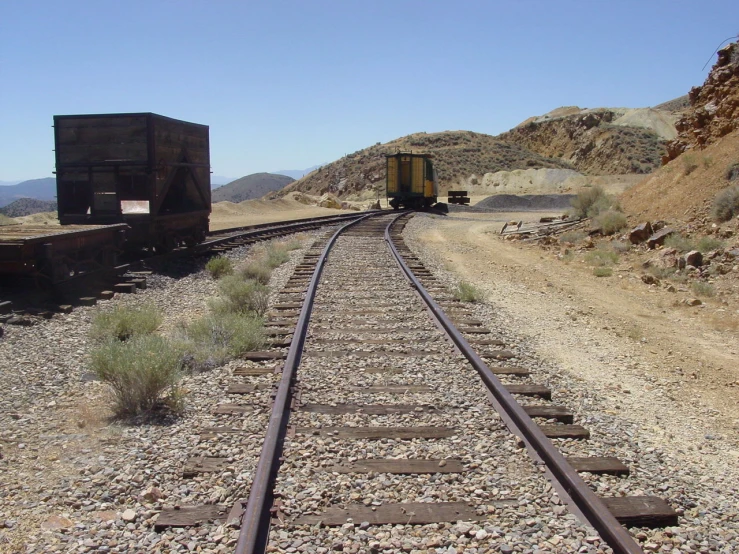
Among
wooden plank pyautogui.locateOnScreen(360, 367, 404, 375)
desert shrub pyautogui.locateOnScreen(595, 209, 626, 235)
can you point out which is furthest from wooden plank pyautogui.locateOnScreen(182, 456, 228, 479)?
desert shrub pyautogui.locateOnScreen(595, 209, 626, 235)

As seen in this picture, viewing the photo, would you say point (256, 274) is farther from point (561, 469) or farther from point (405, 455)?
point (561, 469)

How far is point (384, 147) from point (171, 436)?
90317mm

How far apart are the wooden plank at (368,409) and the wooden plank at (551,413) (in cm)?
77

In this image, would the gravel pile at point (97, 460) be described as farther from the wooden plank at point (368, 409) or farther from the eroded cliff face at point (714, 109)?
the eroded cliff face at point (714, 109)

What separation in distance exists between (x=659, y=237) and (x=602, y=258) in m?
1.39

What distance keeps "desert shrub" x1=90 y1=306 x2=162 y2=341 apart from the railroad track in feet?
5.34

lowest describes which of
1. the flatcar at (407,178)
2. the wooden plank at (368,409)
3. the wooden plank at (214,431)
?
the wooden plank at (214,431)

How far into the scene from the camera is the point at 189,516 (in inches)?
151

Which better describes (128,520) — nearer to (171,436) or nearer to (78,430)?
(171,436)

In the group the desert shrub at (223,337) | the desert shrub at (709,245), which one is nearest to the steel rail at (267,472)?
the desert shrub at (223,337)

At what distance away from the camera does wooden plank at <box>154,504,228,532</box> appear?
3771 millimetres

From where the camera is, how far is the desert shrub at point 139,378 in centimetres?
575

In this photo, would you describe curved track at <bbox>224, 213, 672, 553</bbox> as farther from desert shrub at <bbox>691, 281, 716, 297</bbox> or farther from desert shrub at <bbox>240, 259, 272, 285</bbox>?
desert shrub at <bbox>691, 281, 716, 297</bbox>

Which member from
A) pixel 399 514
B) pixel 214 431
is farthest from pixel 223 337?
pixel 399 514
